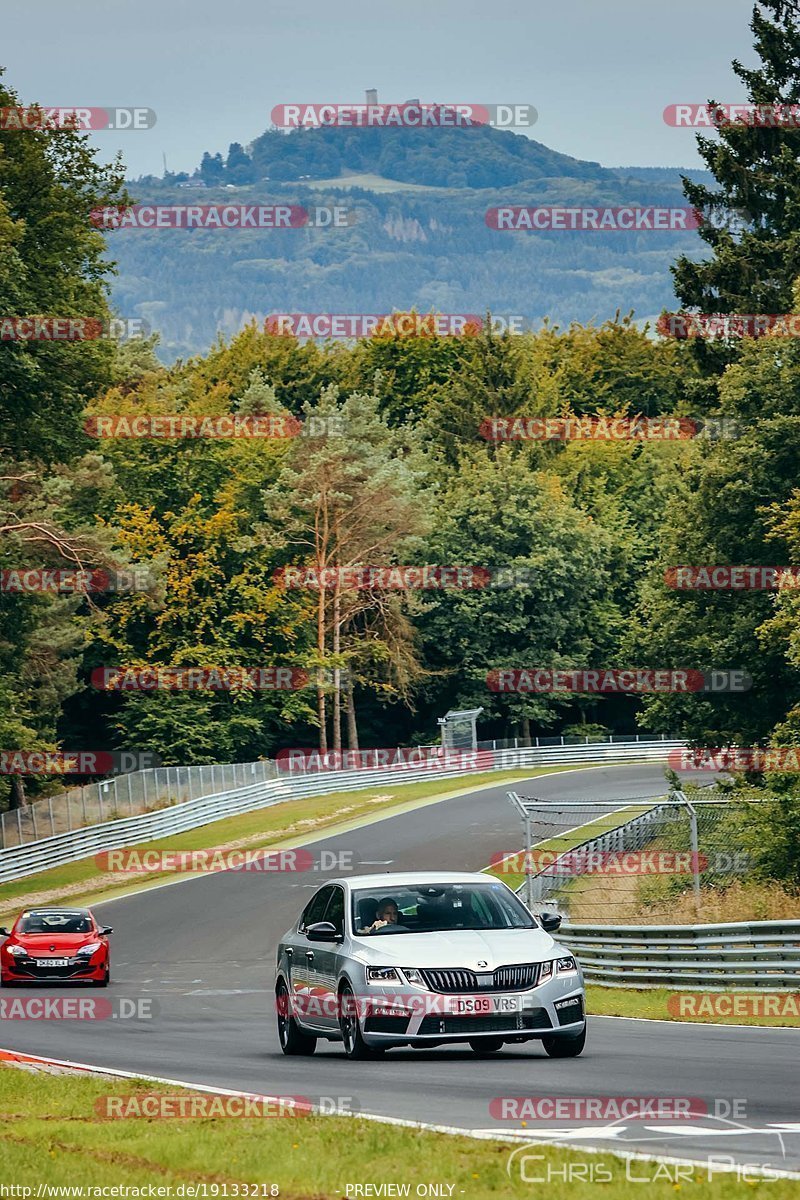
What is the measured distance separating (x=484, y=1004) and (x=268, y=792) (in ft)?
176

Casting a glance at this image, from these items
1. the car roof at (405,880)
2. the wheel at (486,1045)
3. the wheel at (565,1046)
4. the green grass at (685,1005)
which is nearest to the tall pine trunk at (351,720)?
the green grass at (685,1005)

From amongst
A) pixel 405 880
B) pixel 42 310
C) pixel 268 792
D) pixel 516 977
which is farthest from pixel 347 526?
→ pixel 516 977

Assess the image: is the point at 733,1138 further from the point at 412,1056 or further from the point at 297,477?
the point at 297,477

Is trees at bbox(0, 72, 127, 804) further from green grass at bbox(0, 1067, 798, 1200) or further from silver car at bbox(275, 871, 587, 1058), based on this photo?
green grass at bbox(0, 1067, 798, 1200)

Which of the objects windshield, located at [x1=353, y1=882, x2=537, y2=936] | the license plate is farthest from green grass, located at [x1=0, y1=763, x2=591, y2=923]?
the license plate

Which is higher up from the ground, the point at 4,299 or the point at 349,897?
the point at 4,299

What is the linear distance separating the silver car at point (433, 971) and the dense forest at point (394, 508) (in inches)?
819

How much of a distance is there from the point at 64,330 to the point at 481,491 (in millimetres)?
48788

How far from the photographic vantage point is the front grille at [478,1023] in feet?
46.2

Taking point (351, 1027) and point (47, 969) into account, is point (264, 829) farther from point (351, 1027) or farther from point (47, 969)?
point (351, 1027)

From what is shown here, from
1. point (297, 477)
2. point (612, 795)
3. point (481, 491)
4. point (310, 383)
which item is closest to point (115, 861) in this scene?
point (612, 795)

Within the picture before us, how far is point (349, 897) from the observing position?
1572 centimetres

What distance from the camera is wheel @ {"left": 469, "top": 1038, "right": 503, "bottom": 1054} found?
14421mm

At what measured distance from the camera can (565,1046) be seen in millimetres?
14648
